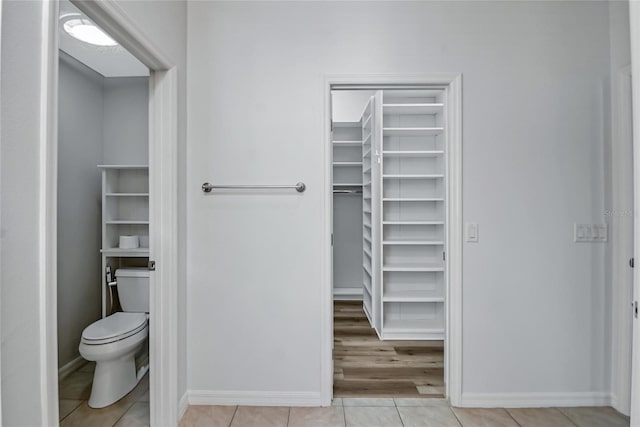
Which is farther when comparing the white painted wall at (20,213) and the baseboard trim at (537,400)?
the baseboard trim at (537,400)

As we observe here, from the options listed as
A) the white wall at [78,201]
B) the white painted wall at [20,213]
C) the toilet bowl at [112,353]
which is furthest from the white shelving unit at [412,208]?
the white painted wall at [20,213]

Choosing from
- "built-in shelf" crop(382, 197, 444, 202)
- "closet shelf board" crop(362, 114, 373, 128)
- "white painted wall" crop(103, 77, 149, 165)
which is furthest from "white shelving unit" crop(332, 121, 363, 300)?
"white painted wall" crop(103, 77, 149, 165)

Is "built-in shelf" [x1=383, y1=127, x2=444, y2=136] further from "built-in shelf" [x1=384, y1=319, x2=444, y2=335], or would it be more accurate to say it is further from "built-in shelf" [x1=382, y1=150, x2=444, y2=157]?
"built-in shelf" [x1=384, y1=319, x2=444, y2=335]

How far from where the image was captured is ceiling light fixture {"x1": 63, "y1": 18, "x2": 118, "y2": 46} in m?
2.23

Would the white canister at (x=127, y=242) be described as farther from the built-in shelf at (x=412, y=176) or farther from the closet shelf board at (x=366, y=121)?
the closet shelf board at (x=366, y=121)

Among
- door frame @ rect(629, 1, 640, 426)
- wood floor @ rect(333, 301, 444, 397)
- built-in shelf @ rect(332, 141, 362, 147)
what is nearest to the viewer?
door frame @ rect(629, 1, 640, 426)

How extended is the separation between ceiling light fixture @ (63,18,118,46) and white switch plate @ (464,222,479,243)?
253cm

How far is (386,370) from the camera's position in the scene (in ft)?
8.79

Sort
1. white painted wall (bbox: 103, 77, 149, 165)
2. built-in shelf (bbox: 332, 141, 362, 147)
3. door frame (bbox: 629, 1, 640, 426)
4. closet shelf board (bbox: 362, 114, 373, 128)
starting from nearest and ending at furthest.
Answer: door frame (bbox: 629, 1, 640, 426)
white painted wall (bbox: 103, 77, 149, 165)
closet shelf board (bbox: 362, 114, 373, 128)
built-in shelf (bbox: 332, 141, 362, 147)

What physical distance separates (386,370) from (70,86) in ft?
10.7

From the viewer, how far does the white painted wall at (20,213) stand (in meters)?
0.90

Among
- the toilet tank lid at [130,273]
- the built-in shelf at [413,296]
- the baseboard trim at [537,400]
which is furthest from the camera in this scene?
the built-in shelf at [413,296]

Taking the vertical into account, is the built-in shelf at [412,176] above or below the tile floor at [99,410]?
above

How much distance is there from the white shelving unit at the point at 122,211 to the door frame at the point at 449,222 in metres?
1.58
